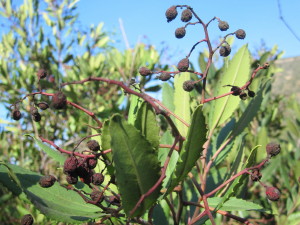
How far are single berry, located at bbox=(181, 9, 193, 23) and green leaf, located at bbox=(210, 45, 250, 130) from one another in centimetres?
27

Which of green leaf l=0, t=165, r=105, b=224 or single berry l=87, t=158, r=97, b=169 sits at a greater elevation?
single berry l=87, t=158, r=97, b=169

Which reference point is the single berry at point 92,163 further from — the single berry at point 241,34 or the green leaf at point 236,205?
the single berry at point 241,34

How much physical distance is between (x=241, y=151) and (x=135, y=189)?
563 mm

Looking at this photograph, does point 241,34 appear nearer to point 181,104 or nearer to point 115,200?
point 181,104

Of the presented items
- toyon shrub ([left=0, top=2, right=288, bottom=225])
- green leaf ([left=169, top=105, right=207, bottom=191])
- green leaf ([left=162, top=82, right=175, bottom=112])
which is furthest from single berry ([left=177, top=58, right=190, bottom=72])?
green leaf ([left=162, top=82, right=175, bottom=112])

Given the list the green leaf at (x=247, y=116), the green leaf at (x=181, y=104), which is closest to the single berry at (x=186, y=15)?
the green leaf at (x=181, y=104)

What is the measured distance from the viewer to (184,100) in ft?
4.05

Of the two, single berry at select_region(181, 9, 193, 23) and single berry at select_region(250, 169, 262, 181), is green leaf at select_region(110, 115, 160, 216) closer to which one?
single berry at select_region(250, 169, 262, 181)

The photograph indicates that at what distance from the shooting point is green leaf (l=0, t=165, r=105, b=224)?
0.77 meters

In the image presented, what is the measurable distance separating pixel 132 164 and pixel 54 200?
0.31 metres

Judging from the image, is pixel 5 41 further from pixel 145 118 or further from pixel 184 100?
pixel 145 118

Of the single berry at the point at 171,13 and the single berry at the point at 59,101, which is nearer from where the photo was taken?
the single berry at the point at 59,101

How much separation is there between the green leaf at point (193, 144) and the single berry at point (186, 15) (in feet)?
1.32

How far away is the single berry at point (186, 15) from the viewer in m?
1.01
